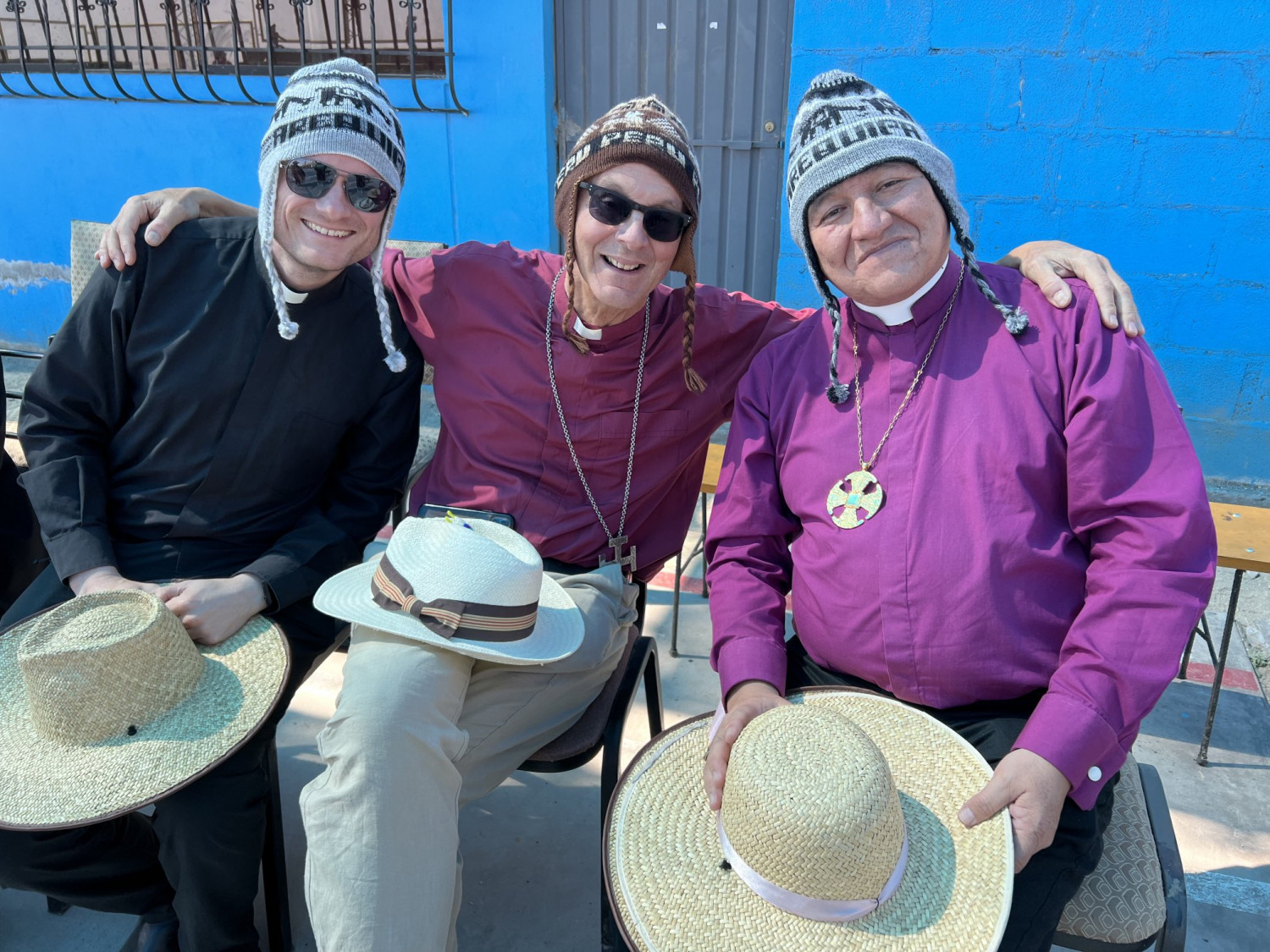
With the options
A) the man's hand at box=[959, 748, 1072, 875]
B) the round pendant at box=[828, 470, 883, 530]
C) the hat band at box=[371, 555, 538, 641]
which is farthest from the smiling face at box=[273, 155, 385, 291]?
the man's hand at box=[959, 748, 1072, 875]

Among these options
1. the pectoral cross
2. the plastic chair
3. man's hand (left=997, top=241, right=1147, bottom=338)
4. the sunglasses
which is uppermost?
the sunglasses

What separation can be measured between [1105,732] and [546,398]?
1562mm

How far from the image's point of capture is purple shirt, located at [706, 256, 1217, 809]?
65.0 inches

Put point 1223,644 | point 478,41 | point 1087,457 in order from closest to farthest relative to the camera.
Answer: point 1087,457 → point 1223,644 → point 478,41

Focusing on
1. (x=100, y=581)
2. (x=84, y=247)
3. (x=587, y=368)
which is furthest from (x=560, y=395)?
(x=84, y=247)

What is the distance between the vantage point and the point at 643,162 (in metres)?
2.29

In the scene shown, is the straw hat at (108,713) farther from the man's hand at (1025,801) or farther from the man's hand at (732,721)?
the man's hand at (1025,801)

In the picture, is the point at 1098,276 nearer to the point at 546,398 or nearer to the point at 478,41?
the point at 546,398

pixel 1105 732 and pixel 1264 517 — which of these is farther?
pixel 1264 517

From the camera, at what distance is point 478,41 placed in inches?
197

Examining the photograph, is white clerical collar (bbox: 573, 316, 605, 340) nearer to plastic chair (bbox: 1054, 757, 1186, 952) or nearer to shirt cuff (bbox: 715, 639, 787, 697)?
shirt cuff (bbox: 715, 639, 787, 697)

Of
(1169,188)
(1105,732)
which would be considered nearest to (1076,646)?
(1105,732)

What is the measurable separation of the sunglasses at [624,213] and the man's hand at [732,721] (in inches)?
46.0

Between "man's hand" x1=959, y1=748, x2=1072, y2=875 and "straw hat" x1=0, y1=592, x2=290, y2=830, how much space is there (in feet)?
4.59
